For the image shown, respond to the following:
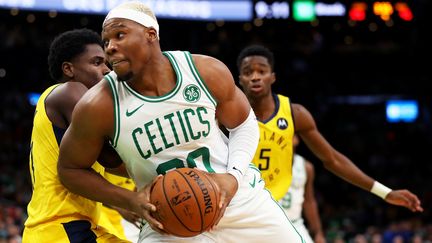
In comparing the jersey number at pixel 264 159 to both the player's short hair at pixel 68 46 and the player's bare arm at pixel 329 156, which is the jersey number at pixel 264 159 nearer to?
the player's bare arm at pixel 329 156

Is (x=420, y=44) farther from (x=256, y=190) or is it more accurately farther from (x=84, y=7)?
(x=256, y=190)

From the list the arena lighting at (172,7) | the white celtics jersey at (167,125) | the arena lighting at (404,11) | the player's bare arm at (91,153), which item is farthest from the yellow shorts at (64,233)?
the arena lighting at (404,11)

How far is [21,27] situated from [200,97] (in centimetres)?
1517

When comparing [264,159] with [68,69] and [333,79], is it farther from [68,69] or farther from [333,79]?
[333,79]

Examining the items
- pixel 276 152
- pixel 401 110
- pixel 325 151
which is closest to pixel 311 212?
pixel 325 151

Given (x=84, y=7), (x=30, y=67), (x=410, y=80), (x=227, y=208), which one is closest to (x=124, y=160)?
(x=227, y=208)

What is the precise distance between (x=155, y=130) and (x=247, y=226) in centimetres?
67

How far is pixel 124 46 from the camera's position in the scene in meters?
3.50

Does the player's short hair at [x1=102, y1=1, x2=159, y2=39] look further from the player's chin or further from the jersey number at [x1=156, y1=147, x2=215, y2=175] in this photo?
the jersey number at [x1=156, y1=147, x2=215, y2=175]

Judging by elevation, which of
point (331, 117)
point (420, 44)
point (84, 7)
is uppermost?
point (84, 7)

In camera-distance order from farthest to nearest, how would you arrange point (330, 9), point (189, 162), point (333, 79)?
1. point (333, 79)
2. point (330, 9)
3. point (189, 162)

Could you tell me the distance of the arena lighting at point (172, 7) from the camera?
14.2 metres

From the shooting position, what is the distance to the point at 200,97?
3613 millimetres

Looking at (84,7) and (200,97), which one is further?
(84,7)
